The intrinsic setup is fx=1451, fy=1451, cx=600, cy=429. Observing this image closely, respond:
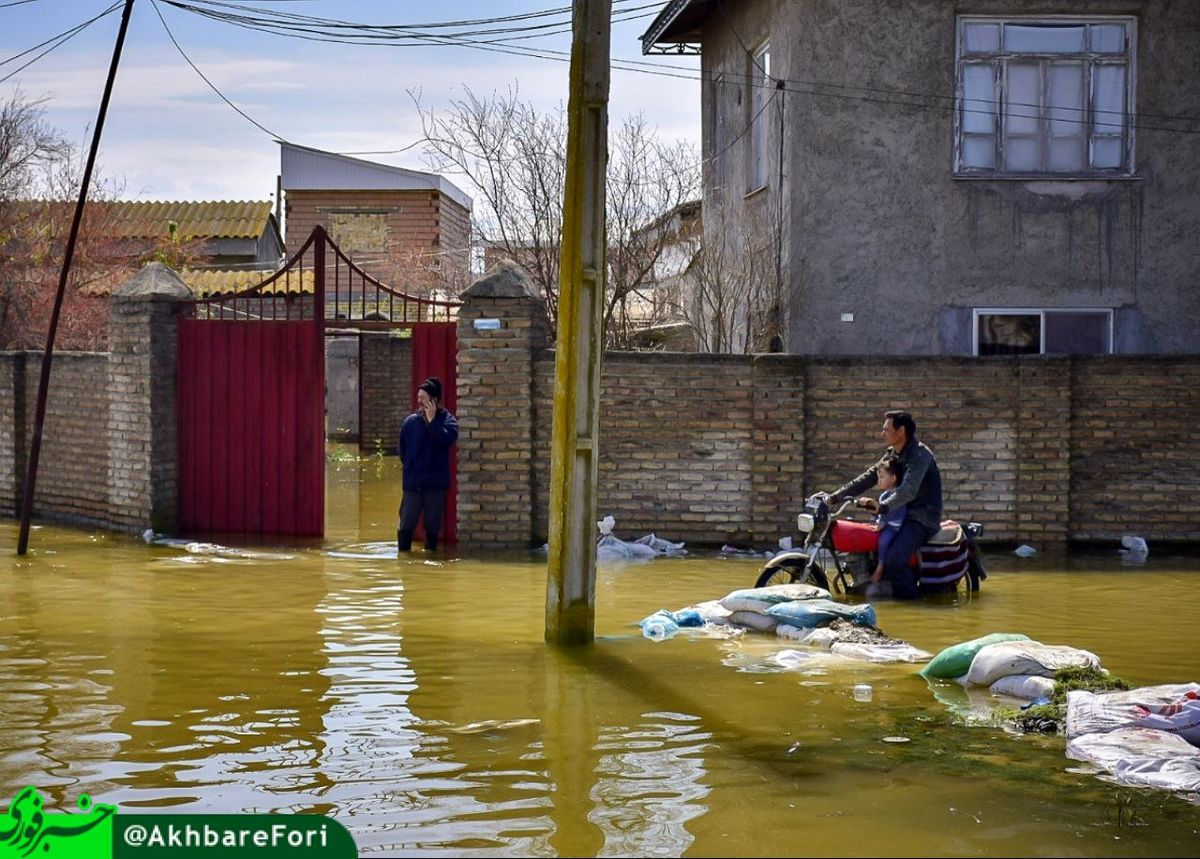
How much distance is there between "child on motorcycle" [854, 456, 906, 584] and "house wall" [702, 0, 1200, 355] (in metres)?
5.72

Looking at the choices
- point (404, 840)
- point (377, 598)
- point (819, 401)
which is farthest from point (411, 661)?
point (819, 401)

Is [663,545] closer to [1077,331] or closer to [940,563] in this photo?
[940,563]

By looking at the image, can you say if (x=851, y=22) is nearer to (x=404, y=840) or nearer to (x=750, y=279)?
(x=750, y=279)

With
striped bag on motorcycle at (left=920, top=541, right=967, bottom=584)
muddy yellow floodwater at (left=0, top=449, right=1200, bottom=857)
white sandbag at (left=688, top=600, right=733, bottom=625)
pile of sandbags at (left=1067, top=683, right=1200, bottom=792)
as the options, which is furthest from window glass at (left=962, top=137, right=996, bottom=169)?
pile of sandbags at (left=1067, top=683, right=1200, bottom=792)

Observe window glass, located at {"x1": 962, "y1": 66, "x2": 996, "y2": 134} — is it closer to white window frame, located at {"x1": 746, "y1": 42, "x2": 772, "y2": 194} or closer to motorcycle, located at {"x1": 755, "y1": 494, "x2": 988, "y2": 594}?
white window frame, located at {"x1": 746, "y1": 42, "x2": 772, "y2": 194}

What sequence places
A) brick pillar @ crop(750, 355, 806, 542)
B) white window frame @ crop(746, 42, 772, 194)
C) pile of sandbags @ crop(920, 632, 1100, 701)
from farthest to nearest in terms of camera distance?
1. white window frame @ crop(746, 42, 772, 194)
2. brick pillar @ crop(750, 355, 806, 542)
3. pile of sandbags @ crop(920, 632, 1100, 701)

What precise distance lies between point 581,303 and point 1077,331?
9.98 m

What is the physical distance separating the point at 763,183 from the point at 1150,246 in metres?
4.67

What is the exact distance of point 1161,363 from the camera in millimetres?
14062

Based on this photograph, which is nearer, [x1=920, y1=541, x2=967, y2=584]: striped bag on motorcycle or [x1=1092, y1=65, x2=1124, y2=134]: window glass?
[x1=920, y1=541, x2=967, y2=584]: striped bag on motorcycle

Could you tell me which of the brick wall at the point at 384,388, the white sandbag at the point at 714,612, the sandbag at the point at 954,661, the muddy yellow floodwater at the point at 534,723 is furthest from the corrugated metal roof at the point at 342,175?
the sandbag at the point at 954,661

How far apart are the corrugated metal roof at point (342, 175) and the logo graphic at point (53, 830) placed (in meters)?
32.0

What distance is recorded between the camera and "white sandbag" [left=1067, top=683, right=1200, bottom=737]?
6.60m

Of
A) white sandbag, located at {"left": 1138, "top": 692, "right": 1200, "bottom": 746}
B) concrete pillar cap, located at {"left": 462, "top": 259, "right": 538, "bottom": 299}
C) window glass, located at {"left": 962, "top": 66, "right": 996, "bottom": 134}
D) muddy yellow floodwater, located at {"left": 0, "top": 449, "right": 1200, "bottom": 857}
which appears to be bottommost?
muddy yellow floodwater, located at {"left": 0, "top": 449, "right": 1200, "bottom": 857}
